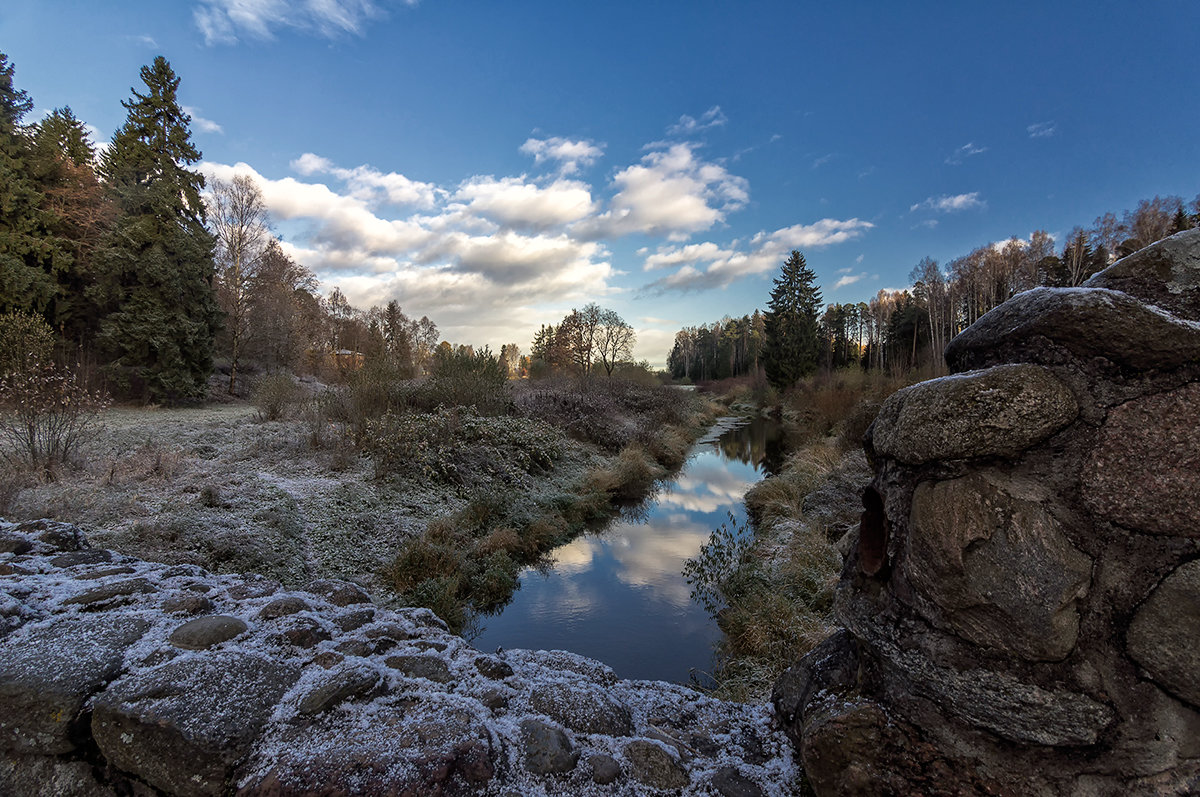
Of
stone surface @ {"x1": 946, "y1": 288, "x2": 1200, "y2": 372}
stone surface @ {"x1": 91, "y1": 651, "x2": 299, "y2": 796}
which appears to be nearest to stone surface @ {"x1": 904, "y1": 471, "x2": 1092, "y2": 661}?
stone surface @ {"x1": 946, "y1": 288, "x2": 1200, "y2": 372}

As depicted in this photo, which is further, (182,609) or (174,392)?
(174,392)

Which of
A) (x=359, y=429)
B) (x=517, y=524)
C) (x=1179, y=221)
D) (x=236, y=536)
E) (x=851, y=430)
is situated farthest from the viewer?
(x=1179, y=221)

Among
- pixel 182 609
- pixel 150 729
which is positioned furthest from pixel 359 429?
pixel 150 729

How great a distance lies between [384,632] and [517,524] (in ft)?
18.1

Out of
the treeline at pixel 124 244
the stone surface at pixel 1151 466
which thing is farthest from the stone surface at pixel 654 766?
the treeline at pixel 124 244

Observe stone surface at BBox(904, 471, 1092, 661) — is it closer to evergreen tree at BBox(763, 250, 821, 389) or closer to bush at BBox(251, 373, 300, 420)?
bush at BBox(251, 373, 300, 420)

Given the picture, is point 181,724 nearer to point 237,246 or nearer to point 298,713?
point 298,713

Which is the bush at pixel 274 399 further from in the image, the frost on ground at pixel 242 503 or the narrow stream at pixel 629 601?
the narrow stream at pixel 629 601

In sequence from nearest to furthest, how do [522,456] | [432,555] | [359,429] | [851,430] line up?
[432,555] < [359,429] < [522,456] < [851,430]

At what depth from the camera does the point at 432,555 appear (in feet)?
21.0

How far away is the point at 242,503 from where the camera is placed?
21.8 ft

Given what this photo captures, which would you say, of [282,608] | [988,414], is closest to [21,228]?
[282,608]

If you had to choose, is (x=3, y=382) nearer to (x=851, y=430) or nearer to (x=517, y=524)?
(x=517, y=524)

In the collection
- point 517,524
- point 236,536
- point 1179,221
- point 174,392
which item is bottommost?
point 517,524
